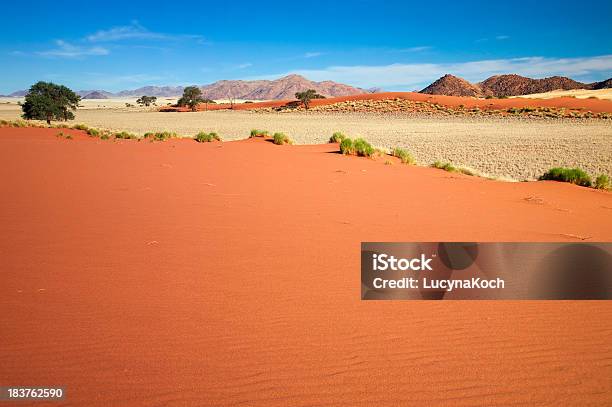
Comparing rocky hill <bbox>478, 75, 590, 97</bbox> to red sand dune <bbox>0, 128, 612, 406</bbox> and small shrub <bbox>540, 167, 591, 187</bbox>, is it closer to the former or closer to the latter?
small shrub <bbox>540, 167, 591, 187</bbox>

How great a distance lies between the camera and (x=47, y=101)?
43.6 m

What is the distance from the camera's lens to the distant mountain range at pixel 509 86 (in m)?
133

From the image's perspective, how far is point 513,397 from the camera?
296 cm

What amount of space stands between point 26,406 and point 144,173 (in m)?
8.89

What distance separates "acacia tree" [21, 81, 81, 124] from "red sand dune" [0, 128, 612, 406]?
1670 inches

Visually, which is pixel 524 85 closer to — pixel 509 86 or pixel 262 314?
pixel 509 86

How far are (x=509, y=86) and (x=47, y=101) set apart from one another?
483 feet

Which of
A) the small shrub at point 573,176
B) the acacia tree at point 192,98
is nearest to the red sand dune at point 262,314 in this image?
the small shrub at point 573,176

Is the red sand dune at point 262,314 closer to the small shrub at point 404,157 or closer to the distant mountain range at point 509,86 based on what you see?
the small shrub at point 404,157

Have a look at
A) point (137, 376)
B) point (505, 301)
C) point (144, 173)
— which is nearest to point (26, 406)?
point (137, 376)

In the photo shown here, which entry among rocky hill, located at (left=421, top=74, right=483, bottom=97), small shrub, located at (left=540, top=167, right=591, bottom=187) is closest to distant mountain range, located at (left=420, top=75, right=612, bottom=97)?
rocky hill, located at (left=421, top=74, right=483, bottom=97)

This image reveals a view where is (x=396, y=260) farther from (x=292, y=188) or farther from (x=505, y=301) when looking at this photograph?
(x=292, y=188)

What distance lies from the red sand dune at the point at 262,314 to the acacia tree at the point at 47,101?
139 ft

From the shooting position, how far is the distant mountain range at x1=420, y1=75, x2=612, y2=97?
13300 cm
